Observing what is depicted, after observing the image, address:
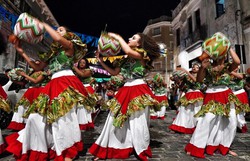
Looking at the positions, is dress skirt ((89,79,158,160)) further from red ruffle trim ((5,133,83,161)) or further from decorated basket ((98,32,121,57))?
decorated basket ((98,32,121,57))

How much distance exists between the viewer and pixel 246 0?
12625 mm

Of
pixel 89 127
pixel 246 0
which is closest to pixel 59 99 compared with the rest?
pixel 89 127

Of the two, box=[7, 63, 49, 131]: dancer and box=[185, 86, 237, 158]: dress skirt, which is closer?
box=[185, 86, 237, 158]: dress skirt

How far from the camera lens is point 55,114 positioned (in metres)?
2.77

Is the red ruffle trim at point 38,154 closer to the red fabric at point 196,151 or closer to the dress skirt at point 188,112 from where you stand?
the red fabric at point 196,151

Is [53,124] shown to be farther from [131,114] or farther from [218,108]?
[218,108]

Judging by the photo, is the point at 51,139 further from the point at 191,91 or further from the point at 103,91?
the point at 103,91

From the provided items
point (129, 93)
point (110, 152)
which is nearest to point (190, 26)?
point (129, 93)

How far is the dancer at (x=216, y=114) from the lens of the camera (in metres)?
3.45

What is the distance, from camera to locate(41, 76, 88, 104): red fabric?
113 inches

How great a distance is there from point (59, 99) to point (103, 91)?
46.2 ft

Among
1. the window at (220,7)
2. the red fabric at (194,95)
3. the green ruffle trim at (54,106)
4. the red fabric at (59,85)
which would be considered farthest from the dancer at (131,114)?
the window at (220,7)

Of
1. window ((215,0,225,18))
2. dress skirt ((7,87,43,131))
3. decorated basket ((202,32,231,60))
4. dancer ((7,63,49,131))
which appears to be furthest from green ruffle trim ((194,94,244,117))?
window ((215,0,225,18))

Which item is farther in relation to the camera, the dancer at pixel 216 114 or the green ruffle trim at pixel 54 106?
the dancer at pixel 216 114
